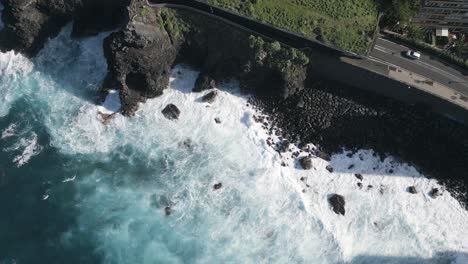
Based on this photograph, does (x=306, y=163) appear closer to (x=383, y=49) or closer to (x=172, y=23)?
(x=383, y=49)

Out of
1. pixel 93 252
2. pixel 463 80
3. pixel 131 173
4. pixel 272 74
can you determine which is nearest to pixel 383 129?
pixel 463 80

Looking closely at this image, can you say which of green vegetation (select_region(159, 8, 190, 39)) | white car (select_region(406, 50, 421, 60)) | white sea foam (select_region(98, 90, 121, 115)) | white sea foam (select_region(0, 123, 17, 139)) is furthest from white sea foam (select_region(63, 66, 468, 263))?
white car (select_region(406, 50, 421, 60))

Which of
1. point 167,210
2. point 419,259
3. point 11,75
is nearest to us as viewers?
point 419,259

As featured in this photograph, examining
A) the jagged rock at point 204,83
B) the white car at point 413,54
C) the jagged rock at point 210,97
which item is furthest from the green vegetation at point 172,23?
the white car at point 413,54

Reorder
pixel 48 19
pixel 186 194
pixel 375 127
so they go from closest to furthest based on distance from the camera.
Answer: pixel 186 194 < pixel 375 127 < pixel 48 19

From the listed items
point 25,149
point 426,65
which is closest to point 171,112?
point 25,149

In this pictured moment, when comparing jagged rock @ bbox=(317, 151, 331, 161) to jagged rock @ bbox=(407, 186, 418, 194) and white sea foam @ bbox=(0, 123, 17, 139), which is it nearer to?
jagged rock @ bbox=(407, 186, 418, 194)
